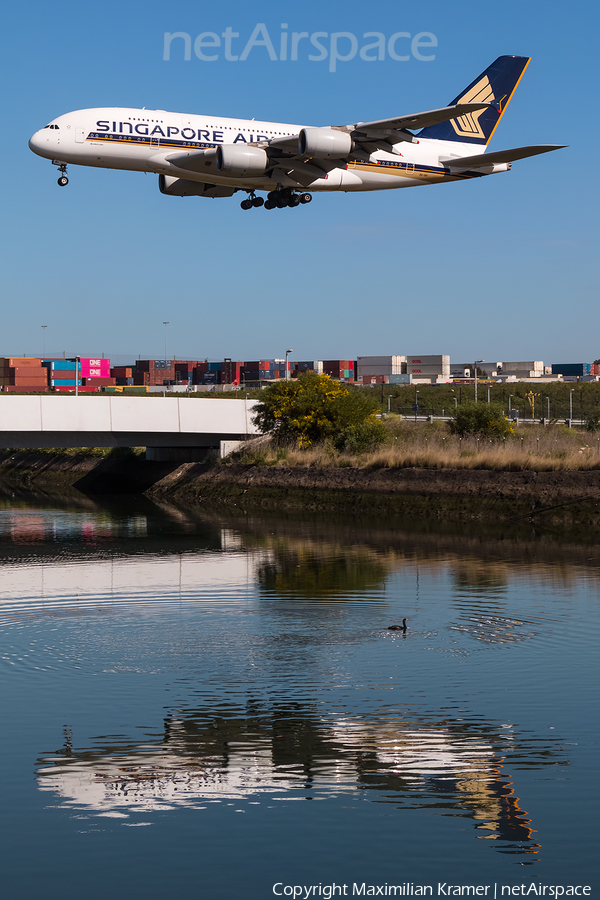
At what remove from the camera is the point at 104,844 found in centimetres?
1333

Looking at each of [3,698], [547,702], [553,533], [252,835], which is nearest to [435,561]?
[553,533]

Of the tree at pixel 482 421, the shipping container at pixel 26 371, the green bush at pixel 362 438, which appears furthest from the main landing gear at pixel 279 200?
the shipping container at pixel 26 371

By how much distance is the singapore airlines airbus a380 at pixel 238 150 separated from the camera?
4338 cm

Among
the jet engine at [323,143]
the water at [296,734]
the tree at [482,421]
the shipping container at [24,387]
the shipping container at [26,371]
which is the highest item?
the jet engine at [323,143]

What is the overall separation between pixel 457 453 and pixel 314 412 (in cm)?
1429

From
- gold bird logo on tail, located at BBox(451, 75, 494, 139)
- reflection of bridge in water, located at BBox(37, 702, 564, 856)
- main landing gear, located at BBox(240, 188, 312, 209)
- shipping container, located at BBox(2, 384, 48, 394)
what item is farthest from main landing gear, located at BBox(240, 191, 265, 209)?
shipping container, located at BBox(2, 384, 48, 394)

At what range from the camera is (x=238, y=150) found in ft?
142

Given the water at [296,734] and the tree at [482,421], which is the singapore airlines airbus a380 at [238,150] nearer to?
the water at [296,734]

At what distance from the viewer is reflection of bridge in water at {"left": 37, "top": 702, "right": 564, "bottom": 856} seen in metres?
14.7

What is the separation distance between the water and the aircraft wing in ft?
72.7

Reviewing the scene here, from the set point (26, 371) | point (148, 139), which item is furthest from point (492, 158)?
point (26, 371)

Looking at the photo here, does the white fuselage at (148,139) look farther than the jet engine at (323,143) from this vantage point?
Yes

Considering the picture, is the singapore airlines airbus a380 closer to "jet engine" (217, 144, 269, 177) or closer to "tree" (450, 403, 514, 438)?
"jet engine" (217, 144, 269, 177)

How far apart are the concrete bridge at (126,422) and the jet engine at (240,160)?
30.8 meters
